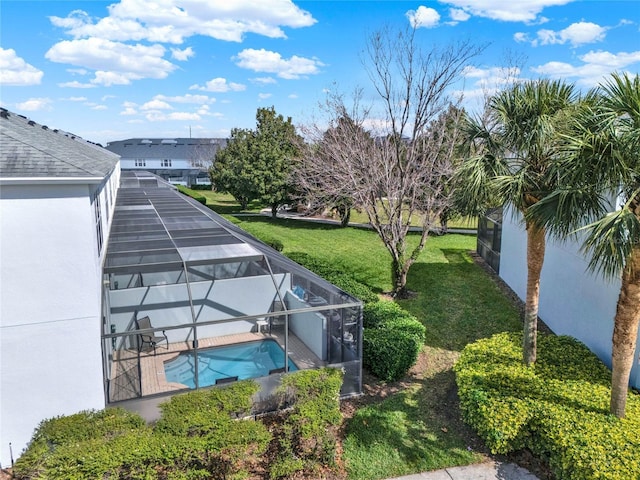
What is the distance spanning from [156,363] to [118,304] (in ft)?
6.86

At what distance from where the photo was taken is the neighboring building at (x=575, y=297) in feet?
31.9

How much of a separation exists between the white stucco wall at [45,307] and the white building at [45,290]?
0.01 metres

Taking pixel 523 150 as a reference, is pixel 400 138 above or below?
above

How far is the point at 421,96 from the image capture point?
1458 centimetres

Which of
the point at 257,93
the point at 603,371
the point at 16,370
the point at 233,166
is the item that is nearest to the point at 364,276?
the point at 603,371

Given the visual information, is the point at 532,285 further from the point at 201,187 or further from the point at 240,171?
the point at 201,187

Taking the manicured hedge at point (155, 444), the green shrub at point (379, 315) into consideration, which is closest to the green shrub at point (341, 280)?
the green shrub at point (379, 315)

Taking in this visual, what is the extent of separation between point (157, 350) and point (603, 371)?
36.6 ft

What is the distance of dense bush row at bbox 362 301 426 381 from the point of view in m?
10.2

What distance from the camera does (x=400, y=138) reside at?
616 inches

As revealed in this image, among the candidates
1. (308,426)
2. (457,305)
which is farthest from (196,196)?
(308,426)

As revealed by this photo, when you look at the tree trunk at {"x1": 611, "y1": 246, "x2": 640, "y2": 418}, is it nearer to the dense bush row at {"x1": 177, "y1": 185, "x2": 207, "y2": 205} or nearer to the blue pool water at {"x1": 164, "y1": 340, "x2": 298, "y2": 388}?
the blue pool water at {"x1": 164, "y1": 340, "x2": 298, "y2": 388}

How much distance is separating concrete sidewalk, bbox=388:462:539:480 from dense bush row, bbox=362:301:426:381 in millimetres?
3174

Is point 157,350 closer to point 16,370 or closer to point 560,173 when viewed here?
point 16,370
